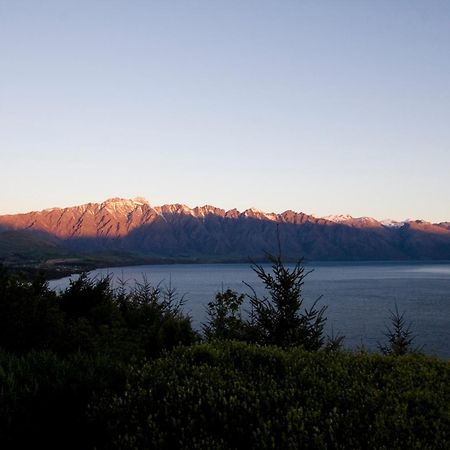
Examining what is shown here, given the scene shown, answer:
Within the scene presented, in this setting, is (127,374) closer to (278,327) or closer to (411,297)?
(278,327)

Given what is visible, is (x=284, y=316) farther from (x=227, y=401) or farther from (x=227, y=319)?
(x=227, y=401)

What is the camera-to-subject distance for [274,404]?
7539 mm

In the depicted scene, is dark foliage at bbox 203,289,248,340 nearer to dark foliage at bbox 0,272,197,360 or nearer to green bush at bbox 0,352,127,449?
dark foliage at bbox 0,272,197,360

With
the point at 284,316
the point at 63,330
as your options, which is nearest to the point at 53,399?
the point at 63,330

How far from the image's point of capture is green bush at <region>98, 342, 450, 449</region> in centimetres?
667

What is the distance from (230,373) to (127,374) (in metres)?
1.78

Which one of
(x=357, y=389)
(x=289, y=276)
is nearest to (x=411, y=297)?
(x=289, y=276)

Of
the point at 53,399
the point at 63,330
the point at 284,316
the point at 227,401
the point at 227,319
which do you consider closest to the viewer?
the point at 227,401

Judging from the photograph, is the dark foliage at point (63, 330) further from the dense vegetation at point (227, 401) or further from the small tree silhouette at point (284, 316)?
the small tree silhouette at point (284, 316)

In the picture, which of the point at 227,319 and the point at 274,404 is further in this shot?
the point at 227,319

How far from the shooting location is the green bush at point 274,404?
263 inches

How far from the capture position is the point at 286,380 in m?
8.31

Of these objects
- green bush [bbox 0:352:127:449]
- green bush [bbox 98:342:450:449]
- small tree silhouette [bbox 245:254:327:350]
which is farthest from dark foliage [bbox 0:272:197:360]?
small tree silhouette [bbox 245:254:327:350]

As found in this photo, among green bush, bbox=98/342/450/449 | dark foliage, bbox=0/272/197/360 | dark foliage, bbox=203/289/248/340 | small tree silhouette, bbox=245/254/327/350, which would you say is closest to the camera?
green bush, bbox=98/342/450/449
